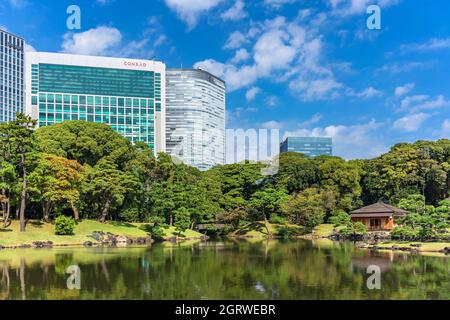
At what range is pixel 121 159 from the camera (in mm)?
44969

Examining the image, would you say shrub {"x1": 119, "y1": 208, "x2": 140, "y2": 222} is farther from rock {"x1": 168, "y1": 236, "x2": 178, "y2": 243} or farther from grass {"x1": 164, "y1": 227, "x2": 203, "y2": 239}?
rock {"x1": 168, "y1": 236, "x2": 178, "y2": 243}

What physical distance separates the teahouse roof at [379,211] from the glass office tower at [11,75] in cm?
10300

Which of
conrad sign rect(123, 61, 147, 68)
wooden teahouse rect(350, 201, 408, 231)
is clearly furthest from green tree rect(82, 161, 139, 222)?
conrad sign rect(123, 61, 147, 68)

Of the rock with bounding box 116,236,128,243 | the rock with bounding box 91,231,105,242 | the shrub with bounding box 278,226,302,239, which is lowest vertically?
the shrub with bounding box 278,226,302,239

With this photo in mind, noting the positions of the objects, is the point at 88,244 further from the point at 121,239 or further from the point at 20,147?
the point at 20,147

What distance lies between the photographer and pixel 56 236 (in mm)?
34750

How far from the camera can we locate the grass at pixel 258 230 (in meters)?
50.7

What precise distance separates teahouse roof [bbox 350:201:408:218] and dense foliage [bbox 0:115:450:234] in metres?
2.01

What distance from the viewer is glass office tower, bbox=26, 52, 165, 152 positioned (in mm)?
96562

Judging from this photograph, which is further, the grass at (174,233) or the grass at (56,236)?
the grass at (174,233)

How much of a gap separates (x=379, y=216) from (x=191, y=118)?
8615cm

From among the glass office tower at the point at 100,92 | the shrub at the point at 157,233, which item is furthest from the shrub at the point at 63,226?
the glass office tower at the point at 100,92

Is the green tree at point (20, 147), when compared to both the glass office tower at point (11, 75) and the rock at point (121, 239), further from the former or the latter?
the glass office tower at point (11, 75)

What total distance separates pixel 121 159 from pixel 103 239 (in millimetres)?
10098
